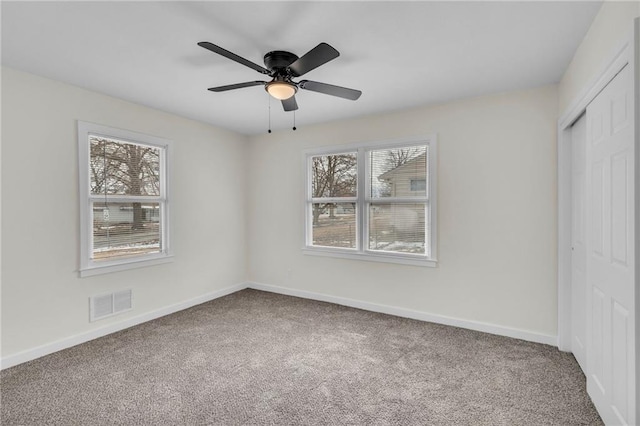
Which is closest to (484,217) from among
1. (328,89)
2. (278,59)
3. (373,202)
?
(373,202)

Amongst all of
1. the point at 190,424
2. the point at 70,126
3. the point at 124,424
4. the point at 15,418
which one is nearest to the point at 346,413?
the point at 190,424

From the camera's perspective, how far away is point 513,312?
3.26m

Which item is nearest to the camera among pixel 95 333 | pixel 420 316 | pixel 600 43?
pixel 600 43

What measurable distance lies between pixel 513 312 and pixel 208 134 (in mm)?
4312

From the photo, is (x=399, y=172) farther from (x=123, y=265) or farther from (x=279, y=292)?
(x=123, y=265)

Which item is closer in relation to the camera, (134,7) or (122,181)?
(134,7)

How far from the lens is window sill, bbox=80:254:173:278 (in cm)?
322

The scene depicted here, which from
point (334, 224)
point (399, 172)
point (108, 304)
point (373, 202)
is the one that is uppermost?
point (399, 172)

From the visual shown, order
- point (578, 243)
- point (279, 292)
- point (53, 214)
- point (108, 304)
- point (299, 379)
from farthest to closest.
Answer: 1. point (279, 292)
2. point (108, 304)
3. point (53, 214)
4. point (578, 243)
5. point (299, 379)

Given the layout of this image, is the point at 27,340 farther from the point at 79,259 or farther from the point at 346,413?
the point at 346,413

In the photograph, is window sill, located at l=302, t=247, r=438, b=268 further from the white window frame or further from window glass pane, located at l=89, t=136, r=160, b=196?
window glass pane, located at l=89, t=136, r=160, b=196

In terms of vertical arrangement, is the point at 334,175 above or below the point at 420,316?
above

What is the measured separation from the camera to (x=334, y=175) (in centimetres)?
448

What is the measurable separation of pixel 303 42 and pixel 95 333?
3.41 meters
